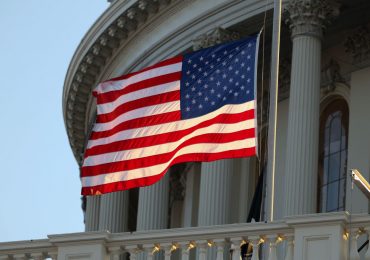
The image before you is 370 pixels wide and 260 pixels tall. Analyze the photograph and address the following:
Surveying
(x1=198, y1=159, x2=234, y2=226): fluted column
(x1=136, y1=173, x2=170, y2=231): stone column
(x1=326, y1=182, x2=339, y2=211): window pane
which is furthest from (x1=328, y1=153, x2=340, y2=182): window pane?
(x1=136, y1=173, x2=170, y2=231): stone column

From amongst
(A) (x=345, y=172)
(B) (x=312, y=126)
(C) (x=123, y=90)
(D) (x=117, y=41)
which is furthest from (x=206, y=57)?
(D) (x=117, y=41)

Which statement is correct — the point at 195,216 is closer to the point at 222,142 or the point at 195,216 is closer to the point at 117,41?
the point at 117,41

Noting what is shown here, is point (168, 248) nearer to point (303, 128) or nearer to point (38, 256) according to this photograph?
point (38, 256)

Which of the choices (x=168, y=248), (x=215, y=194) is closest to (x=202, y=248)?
(x=168, y=248)

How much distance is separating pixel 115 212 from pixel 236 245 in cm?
2128

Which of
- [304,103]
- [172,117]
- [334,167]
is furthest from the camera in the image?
[334,167]

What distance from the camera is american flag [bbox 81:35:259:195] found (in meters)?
31.7

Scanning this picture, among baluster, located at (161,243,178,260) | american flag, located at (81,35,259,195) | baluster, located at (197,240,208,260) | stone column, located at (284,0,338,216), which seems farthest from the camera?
stone column, located at (284,0,338,216)

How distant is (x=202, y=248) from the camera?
28.2 m

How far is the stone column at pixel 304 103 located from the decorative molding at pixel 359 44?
2146 millimetres

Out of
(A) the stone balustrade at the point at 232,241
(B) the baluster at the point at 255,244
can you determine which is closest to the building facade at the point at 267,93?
(A) the stone balustrade at the point at 232,241

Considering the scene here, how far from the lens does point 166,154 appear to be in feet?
105

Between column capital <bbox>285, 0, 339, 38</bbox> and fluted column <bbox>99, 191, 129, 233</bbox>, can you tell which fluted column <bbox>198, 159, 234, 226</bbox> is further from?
fluted column <bbox>99, 191, 129, 233</bbox>

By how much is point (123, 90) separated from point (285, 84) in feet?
40.7
